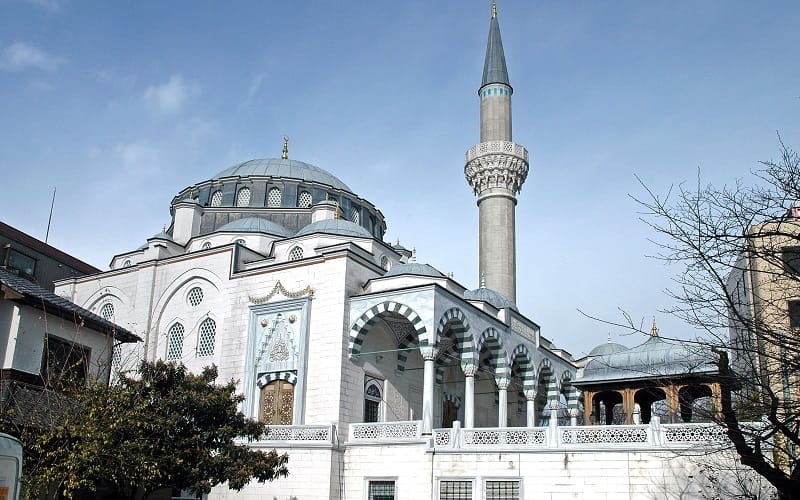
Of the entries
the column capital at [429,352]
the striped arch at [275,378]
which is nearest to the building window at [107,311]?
the striped arch at [275,378]

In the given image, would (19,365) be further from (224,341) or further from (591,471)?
(591,471)

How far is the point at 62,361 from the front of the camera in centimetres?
1280

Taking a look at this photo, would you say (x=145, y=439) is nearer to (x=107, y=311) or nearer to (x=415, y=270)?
(x=415, y=270)

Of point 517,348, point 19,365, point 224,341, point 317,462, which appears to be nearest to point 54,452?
point 19,365

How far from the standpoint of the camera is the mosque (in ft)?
48.2

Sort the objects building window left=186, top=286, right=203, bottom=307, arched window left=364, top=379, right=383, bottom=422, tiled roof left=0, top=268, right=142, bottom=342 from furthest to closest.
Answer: building window left=186, top=286, right=203, bottom=307 → arched window left=364, top=379, right=383, bottom=422 → tiled roof left=0, top=268, right=142, bottom=342

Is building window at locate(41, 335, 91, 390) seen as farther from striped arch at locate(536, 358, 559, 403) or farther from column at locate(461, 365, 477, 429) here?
striped arch at locate(536, 358, 559, 403)

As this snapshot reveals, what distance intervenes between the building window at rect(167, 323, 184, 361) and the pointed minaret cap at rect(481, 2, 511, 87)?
15730mm

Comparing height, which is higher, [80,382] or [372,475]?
[80,382]

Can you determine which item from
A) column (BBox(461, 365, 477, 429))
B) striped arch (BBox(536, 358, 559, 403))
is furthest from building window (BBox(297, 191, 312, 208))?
column (BBox(461, 365, 477, 429))

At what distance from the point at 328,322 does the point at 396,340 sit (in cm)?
249

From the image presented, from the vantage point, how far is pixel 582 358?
3341 cm

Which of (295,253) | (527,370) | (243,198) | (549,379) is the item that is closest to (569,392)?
(549,379)

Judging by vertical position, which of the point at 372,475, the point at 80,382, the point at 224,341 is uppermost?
the point at 224,341
